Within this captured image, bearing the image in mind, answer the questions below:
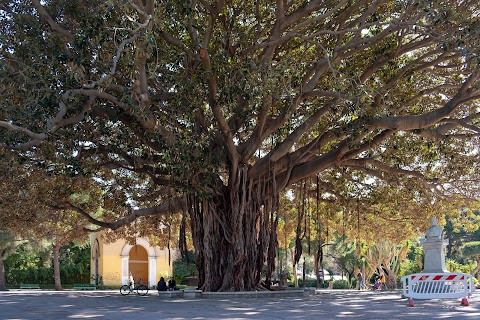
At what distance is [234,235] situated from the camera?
12.6 metres

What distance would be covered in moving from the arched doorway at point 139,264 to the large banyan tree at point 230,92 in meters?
17.2

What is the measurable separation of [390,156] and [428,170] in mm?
1710

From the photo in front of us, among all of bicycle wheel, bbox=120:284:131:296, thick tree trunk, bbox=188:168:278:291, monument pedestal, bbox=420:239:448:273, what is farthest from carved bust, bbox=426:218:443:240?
bicycle wheel, bbox=120:284:131:296

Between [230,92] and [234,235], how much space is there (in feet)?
12.0

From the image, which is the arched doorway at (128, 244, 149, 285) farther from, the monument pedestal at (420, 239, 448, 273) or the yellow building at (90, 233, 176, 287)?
the monument pedestal at (420, 239, 448, 273)

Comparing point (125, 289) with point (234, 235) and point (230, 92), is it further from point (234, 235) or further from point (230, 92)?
point (230, 92)

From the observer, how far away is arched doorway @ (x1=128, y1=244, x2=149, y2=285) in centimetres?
3091

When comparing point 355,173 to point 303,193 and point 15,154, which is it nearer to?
point 303,193

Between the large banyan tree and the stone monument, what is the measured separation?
1963mm

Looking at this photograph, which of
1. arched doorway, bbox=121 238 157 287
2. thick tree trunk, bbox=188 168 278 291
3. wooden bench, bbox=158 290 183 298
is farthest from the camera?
arched doorway, bbox=121 238 157 287

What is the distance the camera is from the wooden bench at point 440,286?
34.3 feet

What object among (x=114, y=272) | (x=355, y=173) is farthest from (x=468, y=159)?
(x=114, y=272)

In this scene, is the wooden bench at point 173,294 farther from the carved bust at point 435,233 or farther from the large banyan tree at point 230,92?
the carved bust at point 435,233

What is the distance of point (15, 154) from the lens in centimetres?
1145
